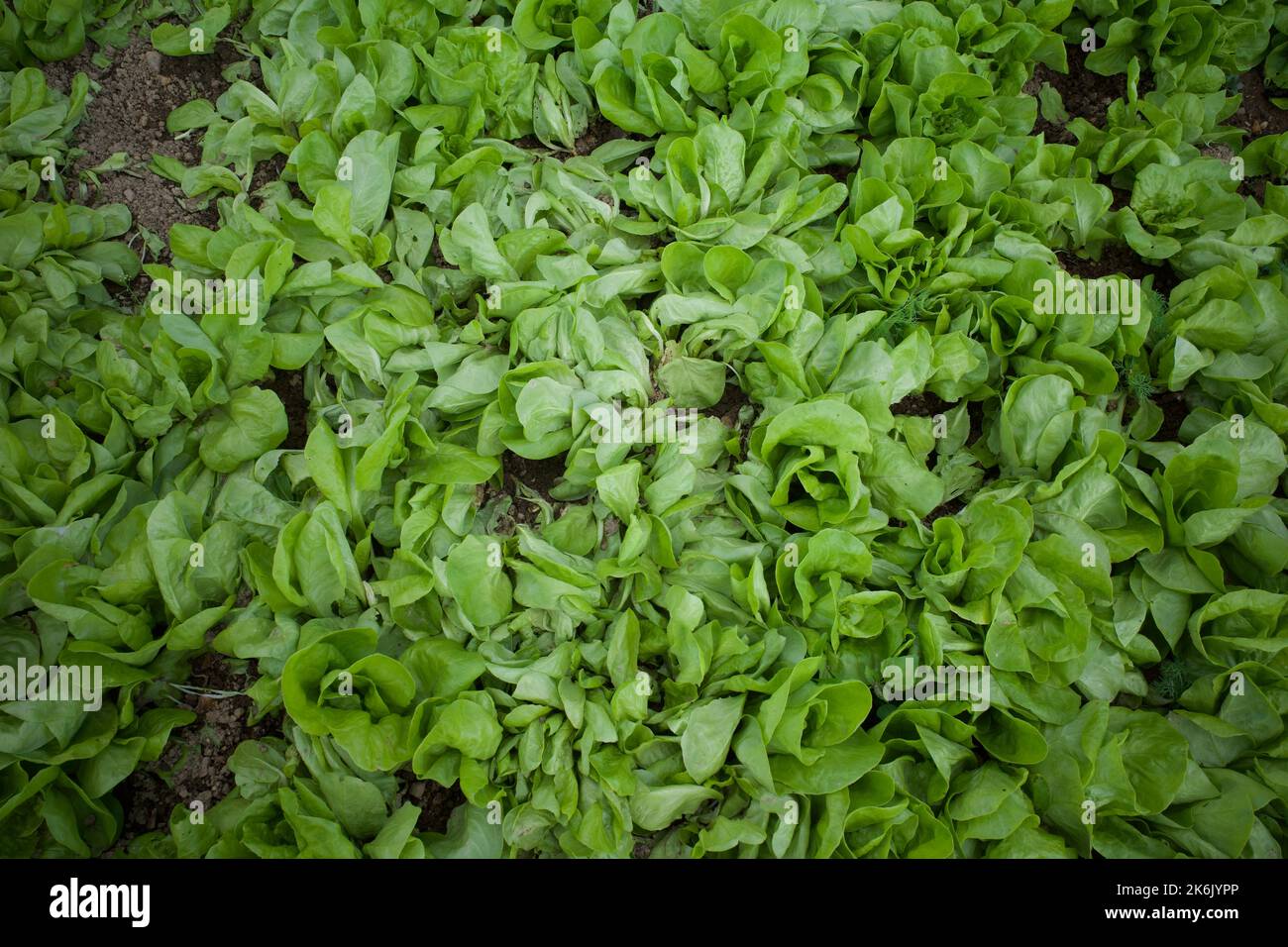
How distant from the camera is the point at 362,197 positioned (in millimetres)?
2852

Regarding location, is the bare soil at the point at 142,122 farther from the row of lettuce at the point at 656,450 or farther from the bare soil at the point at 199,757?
the bare soil at the point at 199,757

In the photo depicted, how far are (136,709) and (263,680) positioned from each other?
1.30ft

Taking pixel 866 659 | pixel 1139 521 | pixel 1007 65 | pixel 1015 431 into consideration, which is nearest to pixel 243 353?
pixel 866 659

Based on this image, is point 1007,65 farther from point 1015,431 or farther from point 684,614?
point 684,614

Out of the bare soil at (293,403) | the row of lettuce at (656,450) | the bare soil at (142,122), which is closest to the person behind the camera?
the row of lettuce at (656,450)

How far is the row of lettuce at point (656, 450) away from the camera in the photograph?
7.47ft

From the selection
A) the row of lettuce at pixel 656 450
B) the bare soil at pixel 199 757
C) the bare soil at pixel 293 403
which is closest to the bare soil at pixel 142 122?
the row of lettuce at pixel 656 450

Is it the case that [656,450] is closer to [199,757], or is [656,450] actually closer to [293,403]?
[293,403]

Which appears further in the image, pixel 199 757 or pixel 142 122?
pixel 142 122

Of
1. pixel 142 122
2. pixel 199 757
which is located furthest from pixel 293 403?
pixel 142 122

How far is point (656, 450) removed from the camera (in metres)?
2.68

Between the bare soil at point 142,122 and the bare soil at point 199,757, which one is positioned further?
the bare soil at point 142,122

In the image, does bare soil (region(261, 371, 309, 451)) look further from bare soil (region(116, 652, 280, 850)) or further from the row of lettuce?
bare soil (region(116, 652, 280, 850))

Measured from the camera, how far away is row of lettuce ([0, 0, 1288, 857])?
2.28 m
